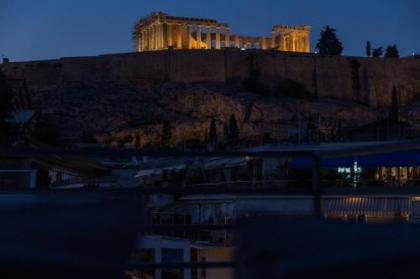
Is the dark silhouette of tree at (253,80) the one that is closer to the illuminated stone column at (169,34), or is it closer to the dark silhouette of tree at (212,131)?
the dark silhouette of tree at (212,131)

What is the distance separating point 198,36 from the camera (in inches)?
2618

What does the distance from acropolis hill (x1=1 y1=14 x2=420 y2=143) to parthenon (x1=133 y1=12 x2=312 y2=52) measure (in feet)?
38.8

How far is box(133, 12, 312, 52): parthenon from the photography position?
62.2 metres

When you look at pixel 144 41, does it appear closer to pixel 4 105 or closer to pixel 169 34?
pixel 169 34

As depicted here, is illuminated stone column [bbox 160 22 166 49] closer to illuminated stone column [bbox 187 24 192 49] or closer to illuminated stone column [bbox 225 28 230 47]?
illuminated stone column [bbox 187 24 192 49]

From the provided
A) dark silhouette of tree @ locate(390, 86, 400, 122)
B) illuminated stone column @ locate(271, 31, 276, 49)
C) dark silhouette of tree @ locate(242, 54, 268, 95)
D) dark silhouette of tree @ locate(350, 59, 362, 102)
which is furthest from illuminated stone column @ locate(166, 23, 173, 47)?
dark silhouette of tree @ locate(390, 86, 400, 122)

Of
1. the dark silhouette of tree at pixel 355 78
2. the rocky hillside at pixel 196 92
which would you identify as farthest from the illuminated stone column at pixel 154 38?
the dark silhouette of tree at pixel 355 78

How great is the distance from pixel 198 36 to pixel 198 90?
19898 mm

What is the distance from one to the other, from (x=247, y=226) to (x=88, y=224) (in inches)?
10.4

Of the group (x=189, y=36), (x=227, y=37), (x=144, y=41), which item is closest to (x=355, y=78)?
(x=189, y=36)

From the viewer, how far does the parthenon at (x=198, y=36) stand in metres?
62.2

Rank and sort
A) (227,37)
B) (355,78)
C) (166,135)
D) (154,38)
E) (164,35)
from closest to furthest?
(166,135) → (355,78) → (164,35) → (154,38) → (227,37)

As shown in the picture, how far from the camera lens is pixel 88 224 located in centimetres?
116

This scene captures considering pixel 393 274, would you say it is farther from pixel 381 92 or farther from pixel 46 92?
pixel 381 92
